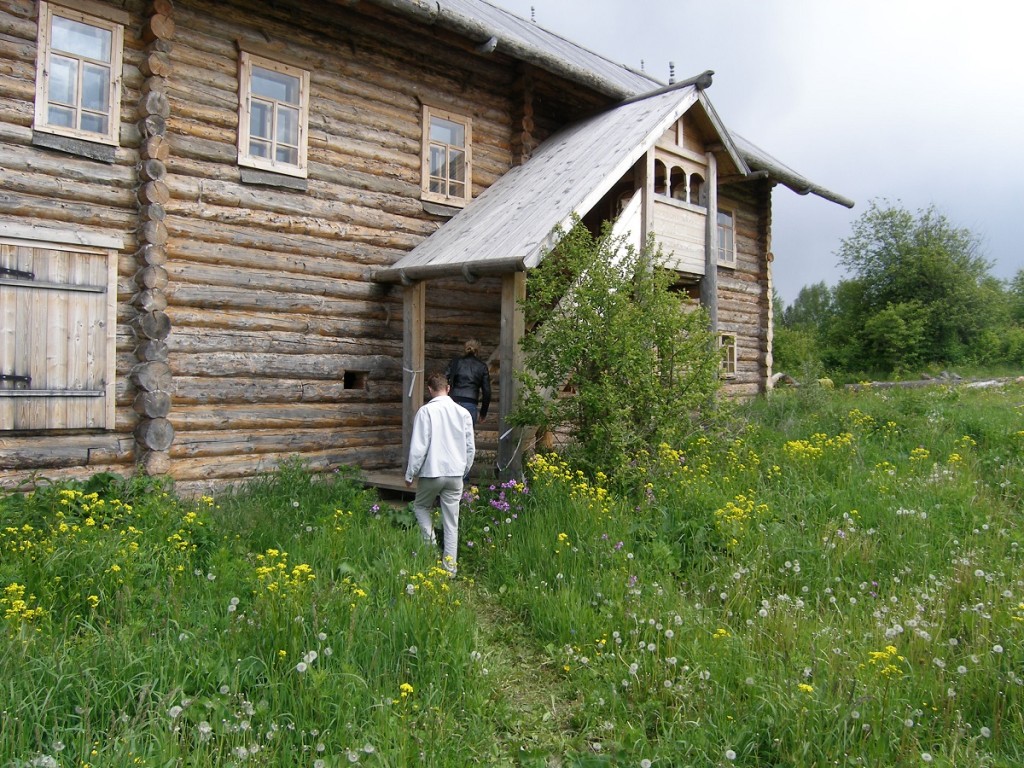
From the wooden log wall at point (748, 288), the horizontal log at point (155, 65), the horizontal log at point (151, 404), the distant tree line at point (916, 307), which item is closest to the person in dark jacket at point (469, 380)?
the horizontal log at point (151, 404)

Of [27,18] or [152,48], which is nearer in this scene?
[27,18]

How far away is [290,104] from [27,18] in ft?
9.34

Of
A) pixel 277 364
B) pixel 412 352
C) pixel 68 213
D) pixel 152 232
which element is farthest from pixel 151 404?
pixel 412 352

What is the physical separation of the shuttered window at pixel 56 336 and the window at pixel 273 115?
2.27m

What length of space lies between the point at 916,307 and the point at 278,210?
28.8 meters

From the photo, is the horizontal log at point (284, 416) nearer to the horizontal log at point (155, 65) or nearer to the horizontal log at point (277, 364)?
the horizontal log at point (277, 364)

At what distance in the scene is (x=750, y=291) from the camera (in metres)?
17.8

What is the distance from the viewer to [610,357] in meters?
7.83

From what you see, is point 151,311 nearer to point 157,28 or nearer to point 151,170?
point 151,170

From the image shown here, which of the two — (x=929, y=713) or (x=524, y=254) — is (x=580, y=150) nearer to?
(x=524, y=254)

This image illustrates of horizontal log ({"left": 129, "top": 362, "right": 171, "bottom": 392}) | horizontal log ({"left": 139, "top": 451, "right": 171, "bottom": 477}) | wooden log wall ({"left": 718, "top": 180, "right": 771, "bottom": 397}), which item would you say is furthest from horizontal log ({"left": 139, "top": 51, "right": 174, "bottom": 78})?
wooden log wall ({"left": 718, "top": 180, "right": 771, "bottom": 397})

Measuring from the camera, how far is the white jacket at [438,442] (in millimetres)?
6309

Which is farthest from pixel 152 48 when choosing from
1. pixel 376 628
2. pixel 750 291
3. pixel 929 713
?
pixel 750 291

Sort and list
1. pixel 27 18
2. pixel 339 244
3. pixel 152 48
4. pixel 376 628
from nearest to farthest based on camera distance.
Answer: pixel 376 628, pixel 27 18, pixel 152 48, pixel 339 244
